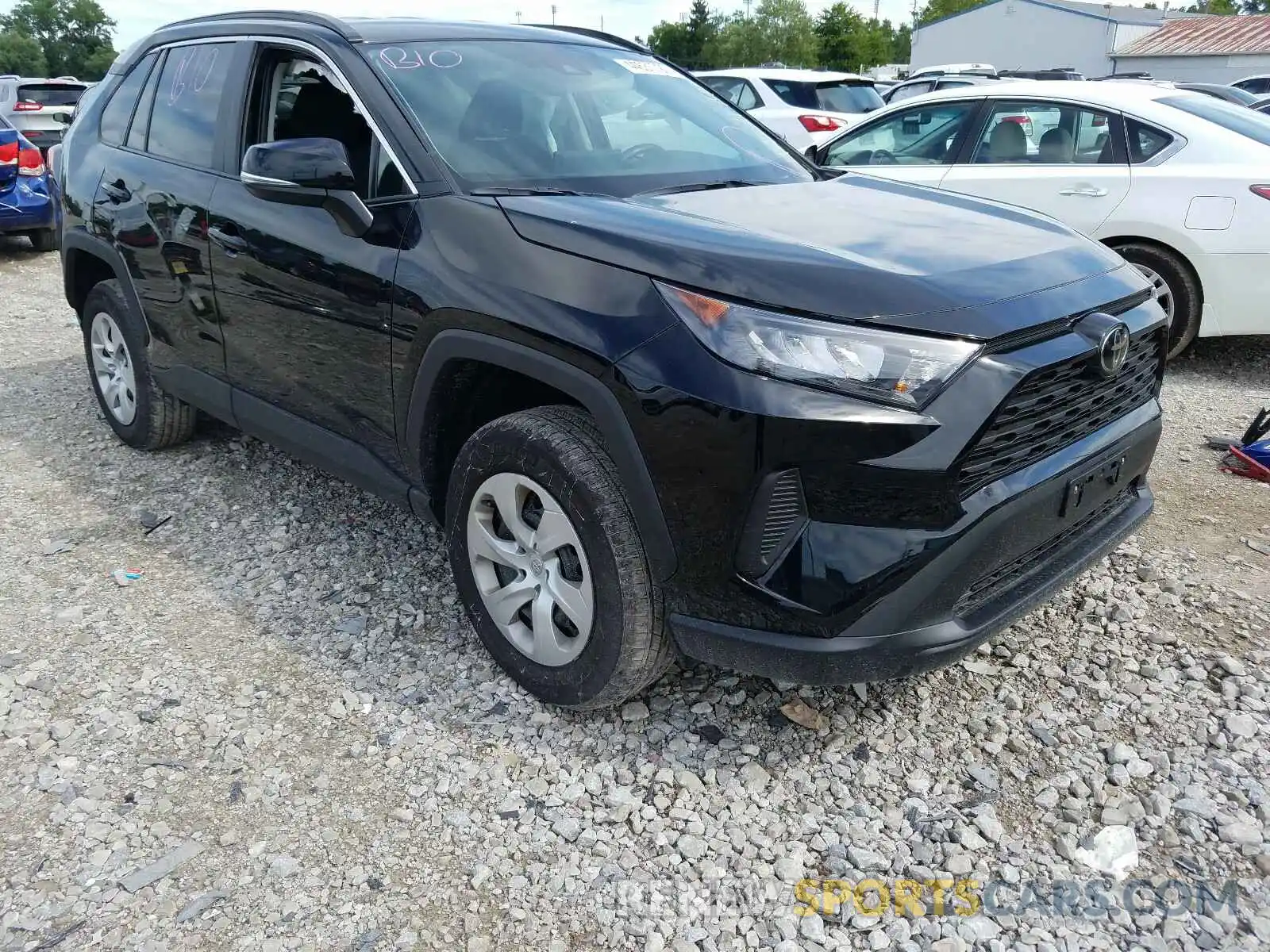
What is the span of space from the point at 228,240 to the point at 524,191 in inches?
49.5

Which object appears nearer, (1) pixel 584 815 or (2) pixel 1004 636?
(1) pixel 584 815

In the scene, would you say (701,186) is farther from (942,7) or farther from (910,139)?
(942,7)

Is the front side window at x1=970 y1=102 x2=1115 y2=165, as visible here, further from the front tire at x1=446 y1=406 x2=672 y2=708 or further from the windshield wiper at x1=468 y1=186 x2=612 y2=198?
the front tire at x1=446 y1=406 x2=672 y2=708

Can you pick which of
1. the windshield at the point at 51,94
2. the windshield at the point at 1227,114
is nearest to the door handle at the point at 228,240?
the windshield at the point at 1227,114

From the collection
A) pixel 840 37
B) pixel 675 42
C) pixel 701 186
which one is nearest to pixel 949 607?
pixel 701 186

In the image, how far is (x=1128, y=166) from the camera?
5.64 metres

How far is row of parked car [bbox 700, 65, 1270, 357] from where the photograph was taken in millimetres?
5316

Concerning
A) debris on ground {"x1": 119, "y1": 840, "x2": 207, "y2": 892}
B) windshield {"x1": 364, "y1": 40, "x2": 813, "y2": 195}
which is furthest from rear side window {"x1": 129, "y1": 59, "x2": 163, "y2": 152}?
debris on ground {"x1": 119, "y1": 840, "x2": 207, "y2": 892}

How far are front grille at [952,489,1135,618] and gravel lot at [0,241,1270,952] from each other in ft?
1.66

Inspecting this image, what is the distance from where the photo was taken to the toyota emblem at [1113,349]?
2.36 meters

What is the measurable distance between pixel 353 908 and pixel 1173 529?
10.4 feet

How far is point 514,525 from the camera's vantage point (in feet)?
8.73

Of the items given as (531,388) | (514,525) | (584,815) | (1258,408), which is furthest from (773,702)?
(1258,408)

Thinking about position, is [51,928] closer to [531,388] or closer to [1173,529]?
[531,388]
